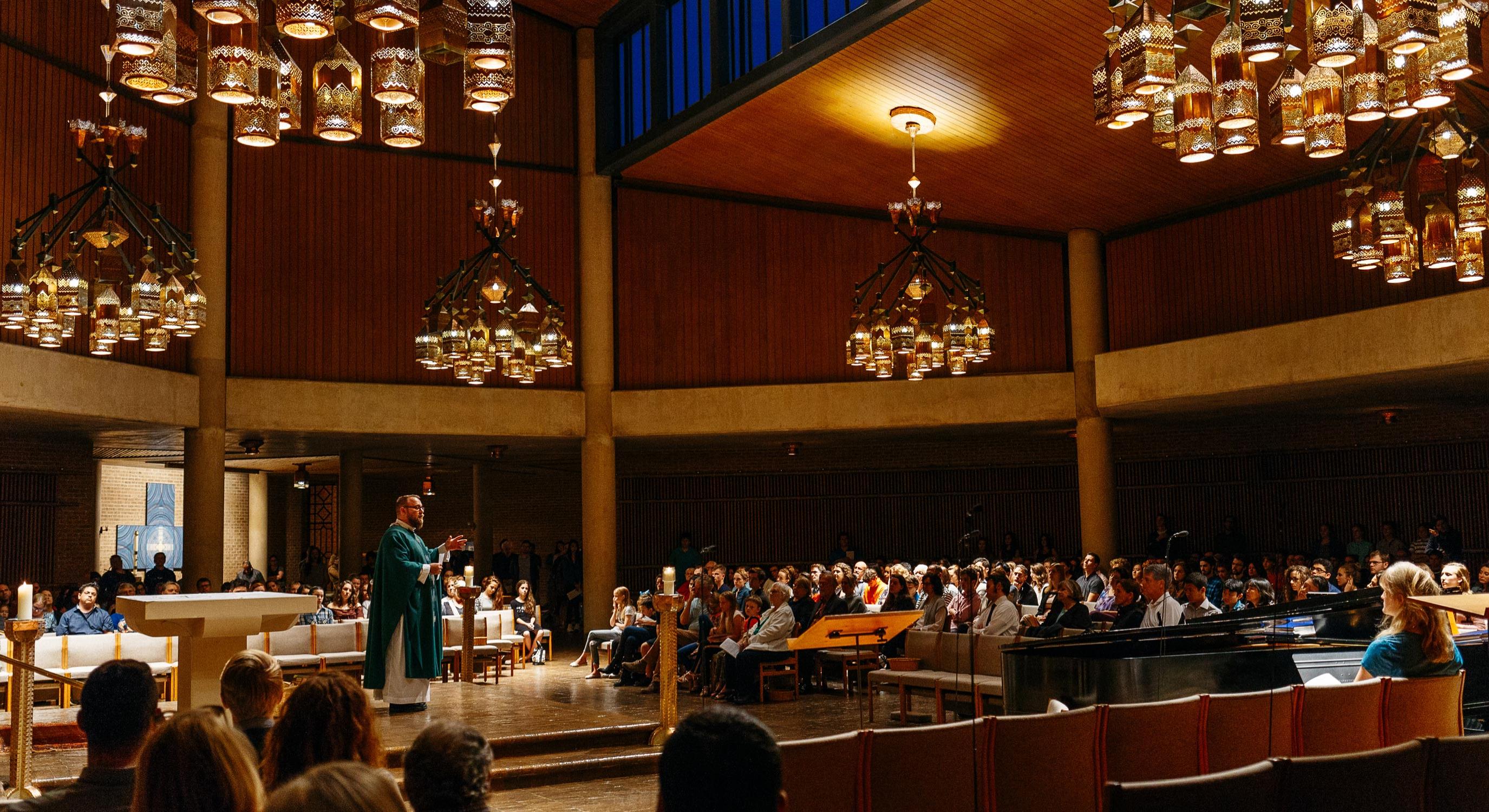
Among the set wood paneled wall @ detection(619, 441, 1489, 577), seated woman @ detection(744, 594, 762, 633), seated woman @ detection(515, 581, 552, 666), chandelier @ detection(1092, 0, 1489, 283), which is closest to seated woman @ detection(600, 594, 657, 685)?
seated woman @ detection(744, 594, 762, 633)

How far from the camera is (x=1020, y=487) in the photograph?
19.6 meters

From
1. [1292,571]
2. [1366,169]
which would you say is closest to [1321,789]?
[1366,169]

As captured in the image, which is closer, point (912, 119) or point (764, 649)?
point (764, 649)

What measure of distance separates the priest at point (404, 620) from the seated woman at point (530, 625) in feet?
19.5

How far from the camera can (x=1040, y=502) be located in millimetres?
19422

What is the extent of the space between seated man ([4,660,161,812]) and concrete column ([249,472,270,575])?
23492 millimetres

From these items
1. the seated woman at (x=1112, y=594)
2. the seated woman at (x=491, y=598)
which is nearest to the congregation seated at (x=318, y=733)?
the seated woman at (x=1112, y=594)

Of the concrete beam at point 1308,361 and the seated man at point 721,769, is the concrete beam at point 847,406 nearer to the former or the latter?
Result: the concrete beam at point 1308,361

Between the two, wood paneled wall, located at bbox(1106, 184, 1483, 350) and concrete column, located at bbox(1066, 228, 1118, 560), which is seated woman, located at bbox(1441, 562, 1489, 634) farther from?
concrete column, located at bbox(1066, 228, 1118, 560)

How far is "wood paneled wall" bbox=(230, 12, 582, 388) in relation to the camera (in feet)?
51.2

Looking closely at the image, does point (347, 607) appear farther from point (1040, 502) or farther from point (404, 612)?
point (1040, 502)

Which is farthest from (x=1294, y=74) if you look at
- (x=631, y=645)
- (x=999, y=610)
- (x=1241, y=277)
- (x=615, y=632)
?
(x=1241, y=277)

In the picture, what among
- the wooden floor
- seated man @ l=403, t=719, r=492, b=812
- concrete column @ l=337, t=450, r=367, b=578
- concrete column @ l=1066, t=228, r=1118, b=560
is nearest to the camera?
seated man @ l=403, t=719, r=492, b=812

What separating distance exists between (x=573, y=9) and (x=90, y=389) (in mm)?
8260
